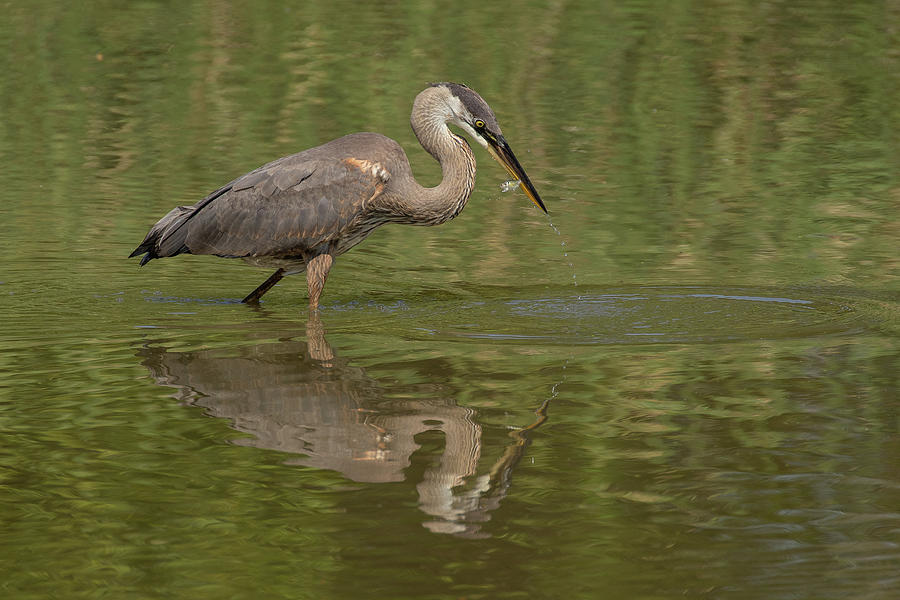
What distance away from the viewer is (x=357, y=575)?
4.66 meters

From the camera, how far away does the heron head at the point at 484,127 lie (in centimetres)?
855

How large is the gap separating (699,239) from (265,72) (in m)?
9.27

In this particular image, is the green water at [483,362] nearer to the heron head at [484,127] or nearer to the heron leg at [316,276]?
the heron leg at [316,276]

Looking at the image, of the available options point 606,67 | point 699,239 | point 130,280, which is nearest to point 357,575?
point 130,280

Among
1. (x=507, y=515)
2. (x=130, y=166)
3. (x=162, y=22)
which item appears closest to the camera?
(x=507, y=515)

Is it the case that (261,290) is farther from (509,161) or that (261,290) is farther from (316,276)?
(509,161)

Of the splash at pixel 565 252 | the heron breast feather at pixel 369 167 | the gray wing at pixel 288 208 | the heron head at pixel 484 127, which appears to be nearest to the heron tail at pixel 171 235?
the gray wing at pixel 288 208

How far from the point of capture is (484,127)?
340 inches

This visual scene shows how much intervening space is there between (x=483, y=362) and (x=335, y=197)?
1.79 metres

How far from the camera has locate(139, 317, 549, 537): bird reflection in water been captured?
5.46 metres

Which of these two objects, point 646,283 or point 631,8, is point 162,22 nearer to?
point 631,8

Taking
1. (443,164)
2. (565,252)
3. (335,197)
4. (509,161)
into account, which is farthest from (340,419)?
(565,252)

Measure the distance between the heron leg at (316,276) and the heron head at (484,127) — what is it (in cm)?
119

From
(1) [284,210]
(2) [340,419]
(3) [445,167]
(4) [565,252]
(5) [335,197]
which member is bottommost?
(4) [565,252]
